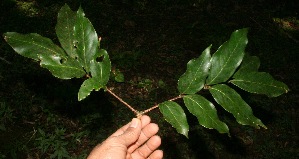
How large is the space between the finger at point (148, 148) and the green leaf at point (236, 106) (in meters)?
0.95

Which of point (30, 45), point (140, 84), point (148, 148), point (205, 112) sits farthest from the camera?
point (140, 84)

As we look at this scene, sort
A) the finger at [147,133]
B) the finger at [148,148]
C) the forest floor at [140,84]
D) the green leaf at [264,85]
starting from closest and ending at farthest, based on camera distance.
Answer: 1. the green leaf at [264,85]
2. the finger at [147,133]
3. the finger at [148,148]
4. the forest floor at [140,84]

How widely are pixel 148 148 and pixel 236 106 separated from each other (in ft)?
3.76

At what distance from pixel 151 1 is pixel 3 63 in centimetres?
325

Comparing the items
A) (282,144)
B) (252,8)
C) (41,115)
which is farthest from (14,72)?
(252,8)

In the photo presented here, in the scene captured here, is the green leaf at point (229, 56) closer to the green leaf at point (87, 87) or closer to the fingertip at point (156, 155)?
the green leaf at point (87, 87)

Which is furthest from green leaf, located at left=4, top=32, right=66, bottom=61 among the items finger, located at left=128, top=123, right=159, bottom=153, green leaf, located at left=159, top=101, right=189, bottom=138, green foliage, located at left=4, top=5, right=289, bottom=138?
finger, located at left=128, top=123, right=159, bottom=153

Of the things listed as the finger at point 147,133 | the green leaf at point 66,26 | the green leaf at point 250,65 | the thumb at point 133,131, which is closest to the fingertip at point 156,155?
the finger at point 147,133

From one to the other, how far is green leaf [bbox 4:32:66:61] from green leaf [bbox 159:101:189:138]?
595 millimetres

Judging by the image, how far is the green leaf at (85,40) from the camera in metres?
1.35

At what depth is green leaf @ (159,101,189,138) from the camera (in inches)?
56.3

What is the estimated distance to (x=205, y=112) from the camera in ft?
4.79

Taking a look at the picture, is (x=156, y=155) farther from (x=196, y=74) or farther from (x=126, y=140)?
(x=196, y=74)

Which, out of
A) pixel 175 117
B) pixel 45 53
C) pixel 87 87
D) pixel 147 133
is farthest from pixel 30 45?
pixel 147 133
